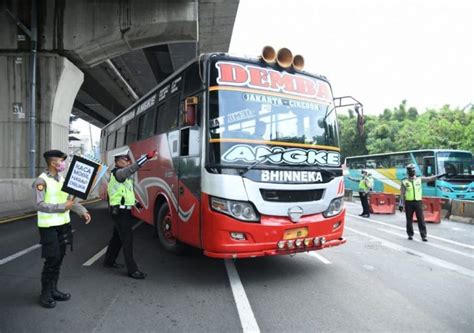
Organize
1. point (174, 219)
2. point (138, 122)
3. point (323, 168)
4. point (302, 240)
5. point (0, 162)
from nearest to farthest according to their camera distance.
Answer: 1. point (302, 240)
2. point (323, 168)
3. point (174, 219)
4. point (138, 122)
5. point (0, 162)

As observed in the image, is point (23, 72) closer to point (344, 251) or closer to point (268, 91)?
point (268, 91)

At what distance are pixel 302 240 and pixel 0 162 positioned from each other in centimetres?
1240

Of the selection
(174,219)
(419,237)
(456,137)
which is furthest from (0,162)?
(456,137)

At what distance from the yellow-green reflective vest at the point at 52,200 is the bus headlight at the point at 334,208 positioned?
139 inches

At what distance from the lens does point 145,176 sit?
7.76 metres

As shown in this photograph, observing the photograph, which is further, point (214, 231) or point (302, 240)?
point (302, 240)

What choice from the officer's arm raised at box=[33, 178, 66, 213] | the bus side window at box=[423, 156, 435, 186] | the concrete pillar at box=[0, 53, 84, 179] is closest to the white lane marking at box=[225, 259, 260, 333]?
the officer's arm raised at box=[33, 178, 66, 213]

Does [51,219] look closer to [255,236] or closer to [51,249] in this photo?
[51,249]

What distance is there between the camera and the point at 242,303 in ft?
13.8

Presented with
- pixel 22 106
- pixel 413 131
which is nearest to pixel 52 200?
pixel 22 106

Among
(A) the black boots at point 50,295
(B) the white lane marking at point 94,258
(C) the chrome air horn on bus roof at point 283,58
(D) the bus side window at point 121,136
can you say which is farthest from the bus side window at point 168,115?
(D) the bus side window at point 121,136

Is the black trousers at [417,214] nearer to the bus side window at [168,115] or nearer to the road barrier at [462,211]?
the road barrier at [462,211]

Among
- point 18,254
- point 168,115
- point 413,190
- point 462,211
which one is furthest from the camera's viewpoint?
point 462,211

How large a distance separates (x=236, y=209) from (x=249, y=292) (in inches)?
42.5
